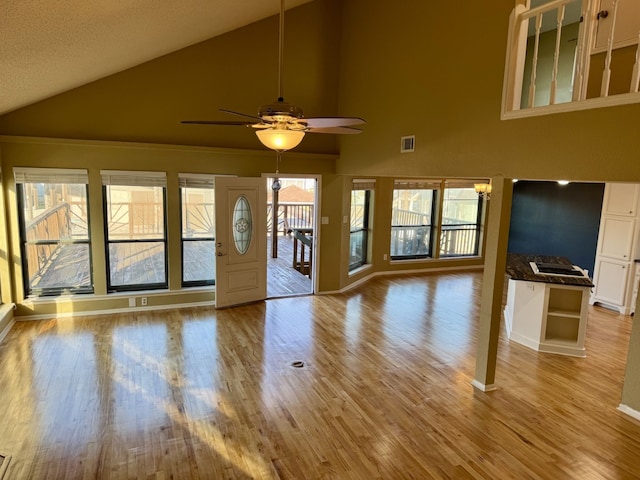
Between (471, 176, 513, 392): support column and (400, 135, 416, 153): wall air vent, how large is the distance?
45.8 inches

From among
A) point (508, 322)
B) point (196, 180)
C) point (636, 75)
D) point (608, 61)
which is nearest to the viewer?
point (636, 75)

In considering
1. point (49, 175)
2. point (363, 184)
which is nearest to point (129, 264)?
point (49, 175)

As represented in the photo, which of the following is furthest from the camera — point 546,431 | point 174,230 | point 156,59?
point 174,230

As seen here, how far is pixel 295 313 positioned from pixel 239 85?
3466 mm

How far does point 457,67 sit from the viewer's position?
3.80m

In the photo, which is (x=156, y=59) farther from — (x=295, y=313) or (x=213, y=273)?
(x=295, y=313)

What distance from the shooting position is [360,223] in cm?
806

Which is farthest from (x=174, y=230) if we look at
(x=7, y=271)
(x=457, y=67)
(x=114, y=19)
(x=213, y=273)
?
(x=457, y=67)

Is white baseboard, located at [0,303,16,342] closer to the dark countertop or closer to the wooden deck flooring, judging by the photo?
the wooden deck flooring

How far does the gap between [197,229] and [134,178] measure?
3.66 feet

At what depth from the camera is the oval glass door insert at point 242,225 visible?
241 inches

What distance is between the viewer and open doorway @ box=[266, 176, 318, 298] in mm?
7152

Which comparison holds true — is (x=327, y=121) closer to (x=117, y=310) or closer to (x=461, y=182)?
(x=117, y=310)

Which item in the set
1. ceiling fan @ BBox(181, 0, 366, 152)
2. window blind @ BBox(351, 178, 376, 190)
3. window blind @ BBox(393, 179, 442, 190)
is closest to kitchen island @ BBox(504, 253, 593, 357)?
window blind @ BBox(351, 178, 376, 190)
